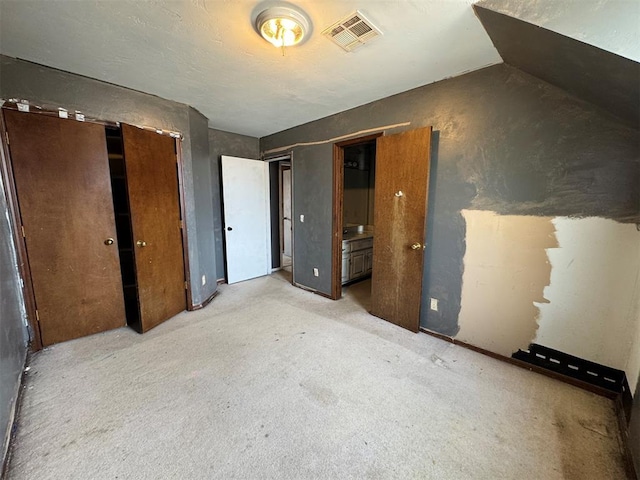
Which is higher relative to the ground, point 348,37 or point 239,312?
point 348,37

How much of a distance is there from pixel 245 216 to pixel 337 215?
161cm

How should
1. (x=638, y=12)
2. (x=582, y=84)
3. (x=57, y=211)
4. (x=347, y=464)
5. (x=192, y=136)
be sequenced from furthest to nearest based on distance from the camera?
(x=192, y=136) < (x=57, y=211) < (x=582, y=84) < (x=347, y=464) < (x=638, y=12)

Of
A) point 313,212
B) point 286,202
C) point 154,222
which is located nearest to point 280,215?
point 286,202

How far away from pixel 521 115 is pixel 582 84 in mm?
356

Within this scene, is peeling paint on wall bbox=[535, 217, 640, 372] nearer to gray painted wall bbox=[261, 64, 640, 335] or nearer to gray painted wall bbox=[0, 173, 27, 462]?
gray painted wall bbox=[261, 64, 640, 335]

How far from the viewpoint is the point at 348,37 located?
160 cm

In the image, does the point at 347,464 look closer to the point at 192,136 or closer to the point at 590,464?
the point at 590,464

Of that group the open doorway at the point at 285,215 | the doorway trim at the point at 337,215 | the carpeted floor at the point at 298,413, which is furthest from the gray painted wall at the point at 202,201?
the doorway trim at the point at 337,215

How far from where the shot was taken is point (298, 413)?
5.07 feet

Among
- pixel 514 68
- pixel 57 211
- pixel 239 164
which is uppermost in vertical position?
pixel 514 68

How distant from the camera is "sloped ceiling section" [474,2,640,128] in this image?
121cm

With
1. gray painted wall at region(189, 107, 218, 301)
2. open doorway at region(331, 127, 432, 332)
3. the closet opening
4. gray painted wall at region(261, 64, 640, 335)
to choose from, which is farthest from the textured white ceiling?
the closet opening

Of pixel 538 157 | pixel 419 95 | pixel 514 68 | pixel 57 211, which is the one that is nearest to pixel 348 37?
pixel 419 95

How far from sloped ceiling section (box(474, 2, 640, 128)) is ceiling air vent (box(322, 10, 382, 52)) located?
58 cm
